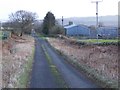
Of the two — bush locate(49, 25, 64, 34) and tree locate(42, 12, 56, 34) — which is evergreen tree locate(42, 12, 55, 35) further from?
bush locate(49, 25, 64, 34)

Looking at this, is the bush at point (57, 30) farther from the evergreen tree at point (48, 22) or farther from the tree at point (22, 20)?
the tree at point (22, 20)

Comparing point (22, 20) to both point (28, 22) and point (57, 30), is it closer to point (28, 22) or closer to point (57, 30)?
point (28, 22)

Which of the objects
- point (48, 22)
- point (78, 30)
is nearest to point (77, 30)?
point (78, 30)

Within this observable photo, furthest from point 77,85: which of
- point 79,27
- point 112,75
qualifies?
point 79,27

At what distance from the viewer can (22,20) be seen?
107438 mm

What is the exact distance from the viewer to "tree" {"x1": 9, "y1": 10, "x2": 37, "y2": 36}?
4178 inches

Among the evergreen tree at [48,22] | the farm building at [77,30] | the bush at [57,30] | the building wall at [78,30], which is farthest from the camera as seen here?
the evergreen tree at [48,22]

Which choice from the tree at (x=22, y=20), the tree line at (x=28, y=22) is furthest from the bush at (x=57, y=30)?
the tree at (x=22, y=20)

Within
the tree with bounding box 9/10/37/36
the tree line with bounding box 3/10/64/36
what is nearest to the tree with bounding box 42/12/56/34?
the tree line with bounding box 3/10/64/36

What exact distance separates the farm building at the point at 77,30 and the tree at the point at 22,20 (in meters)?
12.8

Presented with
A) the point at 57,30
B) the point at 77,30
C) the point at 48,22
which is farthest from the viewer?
the point at 48,22

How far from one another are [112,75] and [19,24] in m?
89.5

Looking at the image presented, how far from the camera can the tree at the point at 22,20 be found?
4178 inches

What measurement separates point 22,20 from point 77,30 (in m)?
18.4
